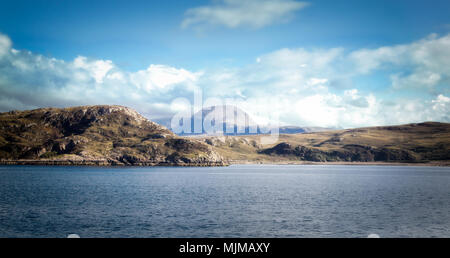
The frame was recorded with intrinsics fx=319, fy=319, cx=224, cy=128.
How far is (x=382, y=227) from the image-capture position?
57469mm

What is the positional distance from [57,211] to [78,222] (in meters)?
15.1

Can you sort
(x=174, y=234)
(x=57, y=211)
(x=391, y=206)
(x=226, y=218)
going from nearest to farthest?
(x=174, y=234) < (x=226, y=218) < (x=57, y=211) < (x=391, y=206)
